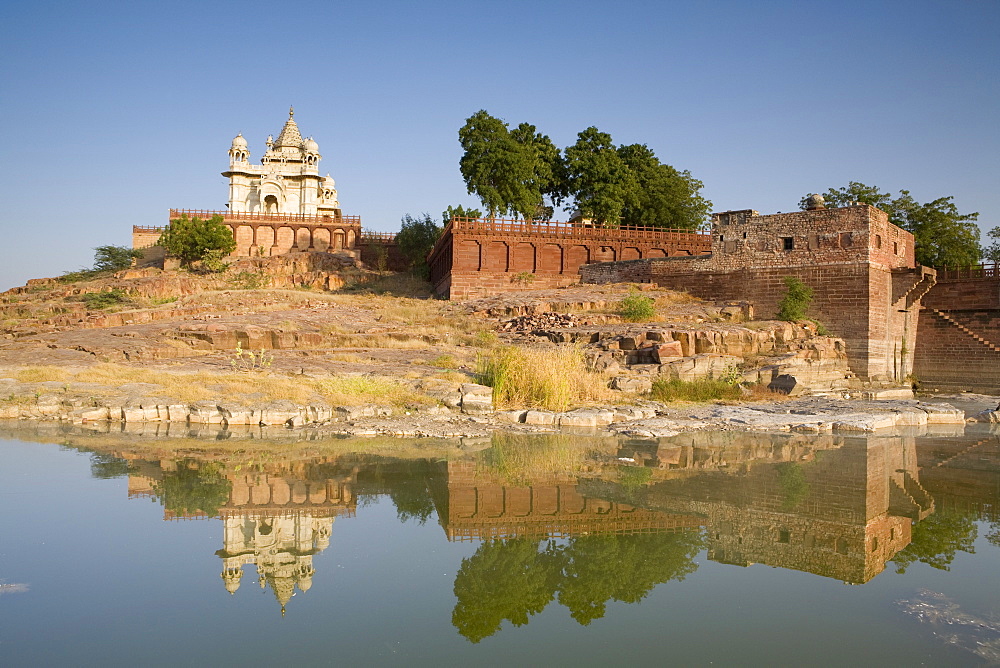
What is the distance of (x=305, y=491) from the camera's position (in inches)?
360

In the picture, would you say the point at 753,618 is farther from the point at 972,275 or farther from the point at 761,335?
the point at 972,275

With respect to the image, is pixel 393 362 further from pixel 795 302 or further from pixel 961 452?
pixel 795 302

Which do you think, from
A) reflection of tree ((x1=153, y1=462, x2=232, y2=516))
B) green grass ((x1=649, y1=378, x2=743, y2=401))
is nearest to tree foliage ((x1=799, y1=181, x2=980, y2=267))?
green grass ((x1=649, y1=378, x2=743, y2=401))

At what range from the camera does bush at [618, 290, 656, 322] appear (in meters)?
26.8

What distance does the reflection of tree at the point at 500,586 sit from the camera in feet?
18.1

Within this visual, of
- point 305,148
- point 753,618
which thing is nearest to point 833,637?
point 753,618

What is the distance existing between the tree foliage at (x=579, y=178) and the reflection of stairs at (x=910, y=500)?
33.5 m

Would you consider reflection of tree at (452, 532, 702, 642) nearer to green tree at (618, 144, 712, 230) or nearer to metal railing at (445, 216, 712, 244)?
metal railing at (445, 216, 712, 244)

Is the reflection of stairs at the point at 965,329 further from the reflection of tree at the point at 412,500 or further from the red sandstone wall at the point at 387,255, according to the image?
the red sandstone wall at the point at 387,255

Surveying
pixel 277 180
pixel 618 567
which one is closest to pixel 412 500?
pixel 618 567

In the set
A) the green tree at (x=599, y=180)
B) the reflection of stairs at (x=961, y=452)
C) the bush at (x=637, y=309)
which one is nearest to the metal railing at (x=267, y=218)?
the green tree at (x=599, y=180)

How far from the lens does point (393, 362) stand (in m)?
19.9

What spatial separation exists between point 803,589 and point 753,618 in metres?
0.94

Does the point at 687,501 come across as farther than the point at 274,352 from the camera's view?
No
